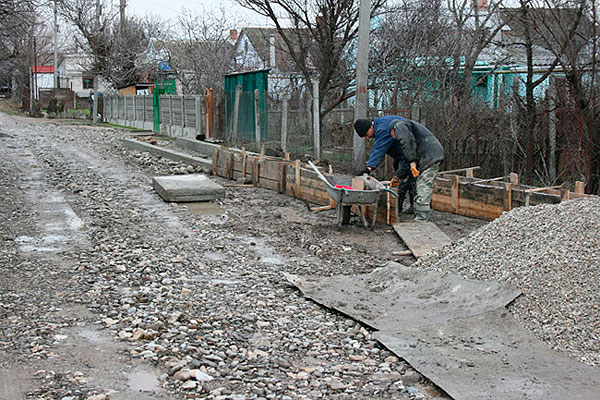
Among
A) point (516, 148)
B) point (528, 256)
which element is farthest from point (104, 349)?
point (516, 148)

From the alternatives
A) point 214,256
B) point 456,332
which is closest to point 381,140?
point 214,256

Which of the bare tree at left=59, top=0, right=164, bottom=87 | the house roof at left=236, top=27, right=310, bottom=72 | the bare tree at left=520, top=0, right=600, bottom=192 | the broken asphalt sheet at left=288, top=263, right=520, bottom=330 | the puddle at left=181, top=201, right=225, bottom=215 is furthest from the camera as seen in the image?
the bare tree at left=59, top=0, right=164, bottom=87

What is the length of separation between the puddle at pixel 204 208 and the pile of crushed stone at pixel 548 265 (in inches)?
183

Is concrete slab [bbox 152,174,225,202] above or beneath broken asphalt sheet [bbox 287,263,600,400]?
above

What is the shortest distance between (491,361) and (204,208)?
747 centimetres

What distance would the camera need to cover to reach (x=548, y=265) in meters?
6.12

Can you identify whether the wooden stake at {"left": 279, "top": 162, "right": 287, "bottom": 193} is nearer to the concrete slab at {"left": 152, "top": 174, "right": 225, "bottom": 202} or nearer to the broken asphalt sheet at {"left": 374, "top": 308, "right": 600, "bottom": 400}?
the concrete slab at {"left": 152, "top": 174, "right": 225, "bottom": 202}

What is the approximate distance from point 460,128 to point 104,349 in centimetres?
931

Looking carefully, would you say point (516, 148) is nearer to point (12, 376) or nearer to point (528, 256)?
point (528, 256)

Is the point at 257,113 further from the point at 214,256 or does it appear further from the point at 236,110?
the point at 214,256

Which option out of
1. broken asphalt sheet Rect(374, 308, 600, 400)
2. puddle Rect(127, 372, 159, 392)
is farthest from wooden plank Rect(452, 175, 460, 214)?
puddle Rect(127, 372, 159, 392)

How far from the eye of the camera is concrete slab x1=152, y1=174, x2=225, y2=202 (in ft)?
39.3

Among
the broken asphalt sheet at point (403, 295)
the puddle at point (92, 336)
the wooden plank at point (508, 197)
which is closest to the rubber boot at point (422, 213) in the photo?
the wooden plank at point (508, 197)

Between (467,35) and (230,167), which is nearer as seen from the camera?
(230,167)
